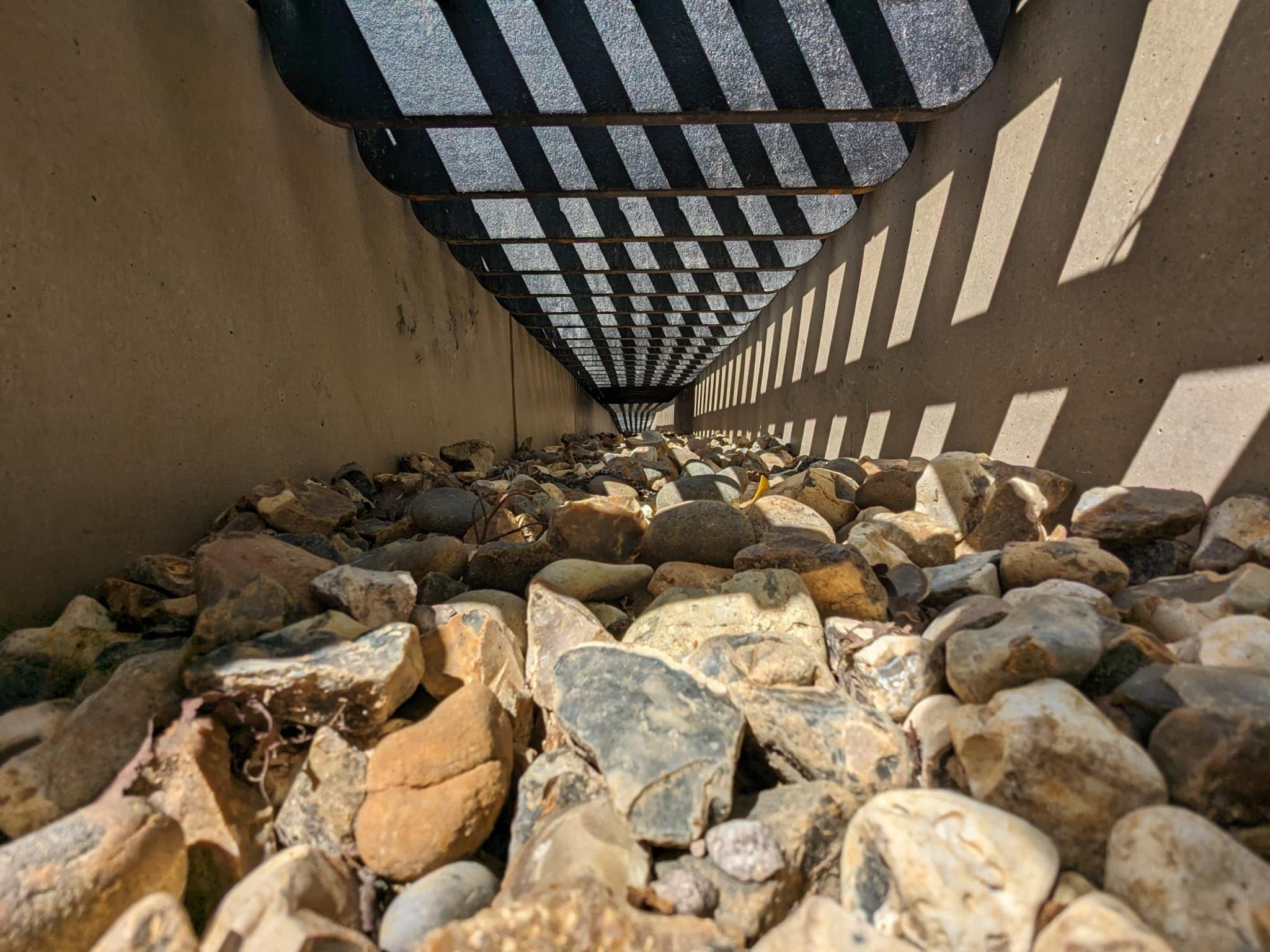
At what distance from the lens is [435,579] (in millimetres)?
1787

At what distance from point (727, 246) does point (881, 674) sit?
5.31 meters

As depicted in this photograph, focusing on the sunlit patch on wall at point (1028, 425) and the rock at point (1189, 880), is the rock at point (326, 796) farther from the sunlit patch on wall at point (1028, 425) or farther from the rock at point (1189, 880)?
the sunlit patch on wall at point (1028, 425)

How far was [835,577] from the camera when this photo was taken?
167 cm

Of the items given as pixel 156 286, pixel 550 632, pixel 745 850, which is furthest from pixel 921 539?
pixel 156 286

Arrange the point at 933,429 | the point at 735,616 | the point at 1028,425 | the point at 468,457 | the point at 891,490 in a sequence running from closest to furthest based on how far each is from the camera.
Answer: the point at 735,616
the point at 1028,425
the point at 891,490
the point at 933,429
the point at 468,457

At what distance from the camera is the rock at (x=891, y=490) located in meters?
2.64

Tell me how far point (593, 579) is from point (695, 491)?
1238 mm

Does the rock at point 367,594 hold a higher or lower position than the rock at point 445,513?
higher

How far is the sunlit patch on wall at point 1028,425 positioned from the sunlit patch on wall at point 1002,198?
2.04 feet

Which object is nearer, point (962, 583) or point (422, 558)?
point (962, 583)

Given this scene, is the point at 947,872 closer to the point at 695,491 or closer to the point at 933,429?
the point at 695,491

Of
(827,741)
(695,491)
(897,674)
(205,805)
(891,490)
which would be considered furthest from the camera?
(695,491)

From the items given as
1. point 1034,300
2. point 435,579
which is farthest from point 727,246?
point 435,579

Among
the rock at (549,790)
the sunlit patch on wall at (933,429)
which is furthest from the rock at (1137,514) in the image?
the rock at (549,790)
